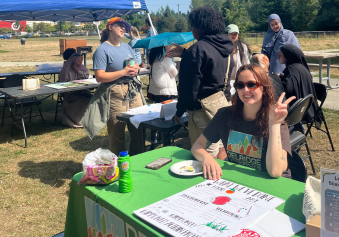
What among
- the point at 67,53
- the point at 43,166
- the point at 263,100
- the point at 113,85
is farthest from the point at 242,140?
the point at 67,53

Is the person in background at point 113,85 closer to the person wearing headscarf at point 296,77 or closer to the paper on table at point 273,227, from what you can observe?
the person wearing headscarf at point 296,77

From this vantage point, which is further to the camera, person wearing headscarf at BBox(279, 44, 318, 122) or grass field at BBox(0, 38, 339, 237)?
person wearing headscarf at BBox(279, 44, 318, 122)

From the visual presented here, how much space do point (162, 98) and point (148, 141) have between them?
0.84 m

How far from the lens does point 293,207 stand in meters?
1.44

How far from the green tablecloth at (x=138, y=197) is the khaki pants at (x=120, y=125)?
163 centimetres

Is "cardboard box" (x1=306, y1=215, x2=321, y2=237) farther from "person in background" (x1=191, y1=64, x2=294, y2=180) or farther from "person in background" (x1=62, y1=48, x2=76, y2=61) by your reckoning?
"person in background" (x1=62, y1=48, x2=76, y2=61)

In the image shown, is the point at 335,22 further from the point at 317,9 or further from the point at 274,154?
the point at 274,154

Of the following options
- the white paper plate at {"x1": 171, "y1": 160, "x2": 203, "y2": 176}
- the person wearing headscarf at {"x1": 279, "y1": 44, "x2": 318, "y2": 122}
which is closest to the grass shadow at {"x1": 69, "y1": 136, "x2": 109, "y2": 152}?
the person wearing headscarf at {"x1": 279, "y1": 44, "x2": 318, "y2": 122}

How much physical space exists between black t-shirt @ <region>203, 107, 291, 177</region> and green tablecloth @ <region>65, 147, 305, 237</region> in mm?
155

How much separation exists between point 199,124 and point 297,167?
1.03 m

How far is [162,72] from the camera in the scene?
4699 mm

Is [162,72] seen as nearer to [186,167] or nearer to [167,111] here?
[167,111]

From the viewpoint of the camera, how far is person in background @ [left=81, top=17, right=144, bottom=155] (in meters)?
3.39

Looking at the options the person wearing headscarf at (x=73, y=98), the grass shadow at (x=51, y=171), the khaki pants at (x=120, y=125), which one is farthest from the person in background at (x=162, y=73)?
the person wearing headscarf at (x=73, y=98)
